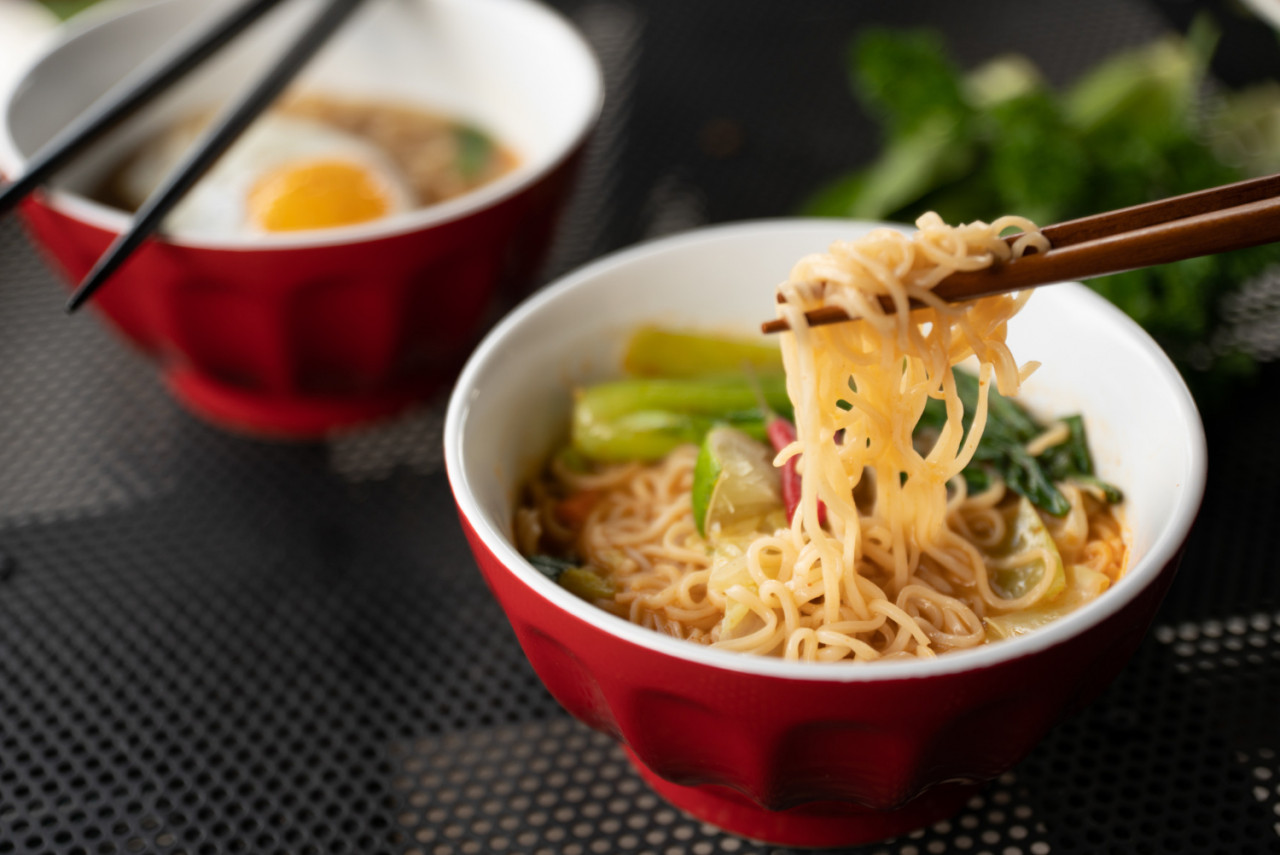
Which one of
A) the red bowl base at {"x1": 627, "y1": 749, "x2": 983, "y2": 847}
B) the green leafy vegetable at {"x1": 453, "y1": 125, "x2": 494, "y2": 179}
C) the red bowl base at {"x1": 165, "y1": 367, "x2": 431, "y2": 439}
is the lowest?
the red bowl base at {"x1": 627, "y1": 749, "x2": 983, "y2": 847}

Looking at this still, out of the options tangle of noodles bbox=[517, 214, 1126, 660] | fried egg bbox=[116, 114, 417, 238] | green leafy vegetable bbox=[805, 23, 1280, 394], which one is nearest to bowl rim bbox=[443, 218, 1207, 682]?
tangle of noodles bbox=[517, 214, 1126, 660]

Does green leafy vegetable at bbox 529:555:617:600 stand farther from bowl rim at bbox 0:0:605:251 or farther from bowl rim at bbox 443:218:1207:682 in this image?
bowl rim at bbox 0:0:605:251

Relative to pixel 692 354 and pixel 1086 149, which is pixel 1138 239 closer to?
pixel 692 354

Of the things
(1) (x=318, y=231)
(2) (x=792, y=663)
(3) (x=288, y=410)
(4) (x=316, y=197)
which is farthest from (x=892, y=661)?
(4) (x=316, y=197)

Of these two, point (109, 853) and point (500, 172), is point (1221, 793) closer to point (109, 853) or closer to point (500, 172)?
point (109, 853)

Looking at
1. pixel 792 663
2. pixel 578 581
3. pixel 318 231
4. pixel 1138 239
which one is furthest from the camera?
pixel 318 231

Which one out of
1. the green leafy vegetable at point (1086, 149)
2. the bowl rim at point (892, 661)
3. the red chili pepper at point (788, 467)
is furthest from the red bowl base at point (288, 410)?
the green leafy vegetable at point (1086, 149)
